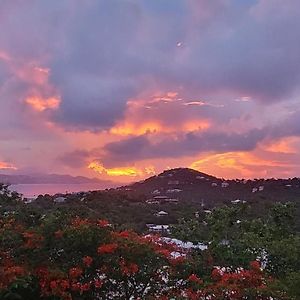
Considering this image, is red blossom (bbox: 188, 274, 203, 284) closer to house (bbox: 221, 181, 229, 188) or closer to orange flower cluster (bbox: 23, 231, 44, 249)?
orange flower cluster (bbox: 23, 231, 44, 249)

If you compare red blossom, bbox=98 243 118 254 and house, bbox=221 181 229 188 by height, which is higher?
house, bbox=221 181 229 188

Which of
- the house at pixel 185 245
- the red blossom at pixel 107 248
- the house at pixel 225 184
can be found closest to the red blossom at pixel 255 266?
the house at pixel 185 245

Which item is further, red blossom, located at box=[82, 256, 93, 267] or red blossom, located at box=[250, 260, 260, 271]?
red blossom, located at box=[82, 256, 93, 267]

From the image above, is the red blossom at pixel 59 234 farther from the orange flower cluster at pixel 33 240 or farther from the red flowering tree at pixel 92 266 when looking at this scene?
the orange flower cluster at pixel 33 240

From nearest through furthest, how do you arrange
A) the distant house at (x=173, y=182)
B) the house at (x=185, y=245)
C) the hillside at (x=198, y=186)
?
the house at (x=185, y=245), the hillside at (x=198, y=186), the distant house at (x=173, y=182)

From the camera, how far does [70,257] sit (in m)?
8.79

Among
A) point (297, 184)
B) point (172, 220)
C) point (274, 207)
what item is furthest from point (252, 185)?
point (274, 207)

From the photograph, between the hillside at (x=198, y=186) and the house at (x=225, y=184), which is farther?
the house at (x=225, y=184)

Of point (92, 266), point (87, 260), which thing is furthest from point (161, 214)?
point (87, 260)

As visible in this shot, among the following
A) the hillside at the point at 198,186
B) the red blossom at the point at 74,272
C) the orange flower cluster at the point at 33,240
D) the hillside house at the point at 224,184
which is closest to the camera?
the red blossom at the point at 74,272

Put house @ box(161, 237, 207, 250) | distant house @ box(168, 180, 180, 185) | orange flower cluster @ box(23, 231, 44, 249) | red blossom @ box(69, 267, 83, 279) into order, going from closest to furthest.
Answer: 1. red blossom @ box(69, 267, 83, 279)
2. orange flower cluster @ box(23, 231, 44, 249)
3. house @ box(161, 237, 207, 250)
4. distant house @ box(168, 180, 180, 185)

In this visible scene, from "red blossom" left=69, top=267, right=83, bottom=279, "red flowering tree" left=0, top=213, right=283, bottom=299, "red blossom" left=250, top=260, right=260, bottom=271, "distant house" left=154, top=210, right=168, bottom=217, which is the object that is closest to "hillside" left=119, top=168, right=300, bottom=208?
"distant house" left=154, top=210, right=168, bottom=217

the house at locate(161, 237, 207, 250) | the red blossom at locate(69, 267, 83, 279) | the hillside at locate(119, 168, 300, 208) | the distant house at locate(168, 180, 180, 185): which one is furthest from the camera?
the distant house at locate(168, 180, 180, 185)

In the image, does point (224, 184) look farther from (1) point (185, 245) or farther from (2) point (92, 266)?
(2) point (92, 266)
